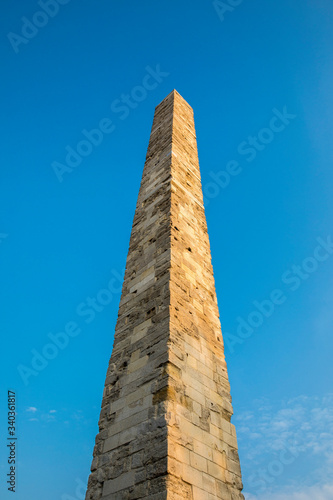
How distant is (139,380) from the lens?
466 centimetres

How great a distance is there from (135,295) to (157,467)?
9.48ft

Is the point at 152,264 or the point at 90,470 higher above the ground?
the point at 152,264

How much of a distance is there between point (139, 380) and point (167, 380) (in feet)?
1.91

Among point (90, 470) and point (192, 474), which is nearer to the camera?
point (192, 474)

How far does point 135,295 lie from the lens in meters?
6.09

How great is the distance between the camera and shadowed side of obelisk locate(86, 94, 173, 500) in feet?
12.5

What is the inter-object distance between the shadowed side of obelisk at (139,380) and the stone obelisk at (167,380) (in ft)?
0.04

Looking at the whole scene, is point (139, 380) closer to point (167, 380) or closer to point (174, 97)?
point (167, 380)

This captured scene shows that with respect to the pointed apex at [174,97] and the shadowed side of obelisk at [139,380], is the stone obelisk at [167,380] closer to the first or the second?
the shadowed side of obelisk at [139,380]

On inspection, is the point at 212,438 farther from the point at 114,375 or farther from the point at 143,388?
the point at 114,375

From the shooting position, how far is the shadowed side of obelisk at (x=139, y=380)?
3816 millimetres

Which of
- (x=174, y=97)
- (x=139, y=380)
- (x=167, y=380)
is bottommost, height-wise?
(x=167, y=380)

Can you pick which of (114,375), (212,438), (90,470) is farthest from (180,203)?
(90,470)

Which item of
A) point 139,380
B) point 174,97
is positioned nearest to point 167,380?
point 139,380
